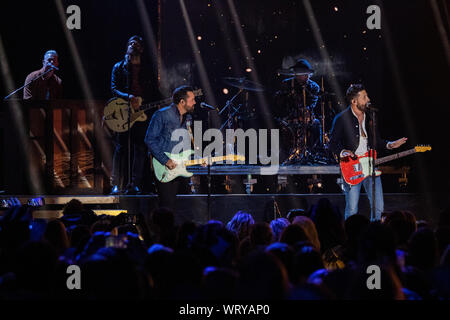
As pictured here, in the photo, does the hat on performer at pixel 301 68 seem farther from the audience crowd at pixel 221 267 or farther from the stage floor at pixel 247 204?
the audience crowd at pixel 221 267

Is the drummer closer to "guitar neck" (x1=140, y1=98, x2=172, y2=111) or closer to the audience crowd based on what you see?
"guitar neck" (x1=140, y1=98, x2=172, y2=111)

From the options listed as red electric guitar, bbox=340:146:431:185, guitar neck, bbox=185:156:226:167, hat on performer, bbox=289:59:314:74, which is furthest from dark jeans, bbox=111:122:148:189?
red electric guitar, bbox=340:146:431:185

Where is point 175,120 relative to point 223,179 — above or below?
above

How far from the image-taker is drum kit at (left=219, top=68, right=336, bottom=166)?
993 centimetres

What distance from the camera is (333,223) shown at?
4.53 metres

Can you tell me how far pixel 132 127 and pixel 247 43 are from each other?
3.15m

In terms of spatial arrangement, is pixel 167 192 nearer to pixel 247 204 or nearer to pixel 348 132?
pixel 247 204

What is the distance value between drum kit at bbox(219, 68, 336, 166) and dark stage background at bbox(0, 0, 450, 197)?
11.3 inches

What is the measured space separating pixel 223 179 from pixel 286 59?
299cm

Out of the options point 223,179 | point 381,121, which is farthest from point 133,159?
point 381,121

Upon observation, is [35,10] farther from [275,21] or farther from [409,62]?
[409,62]

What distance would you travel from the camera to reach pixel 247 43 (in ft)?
35.5

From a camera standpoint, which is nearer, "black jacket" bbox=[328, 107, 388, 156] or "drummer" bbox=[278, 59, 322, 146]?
"black jacket" bbox=[328, 107, 388, 156]

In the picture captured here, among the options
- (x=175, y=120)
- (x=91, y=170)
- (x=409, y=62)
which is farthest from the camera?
(x=409, y=62)
